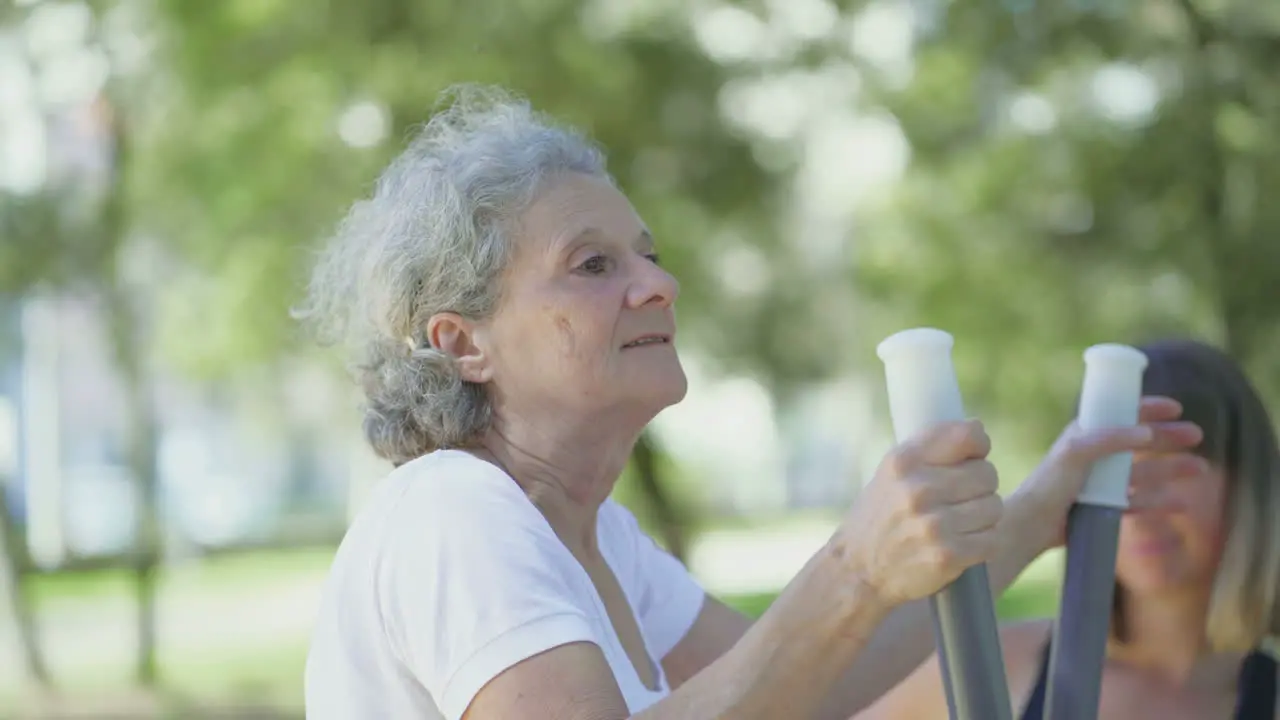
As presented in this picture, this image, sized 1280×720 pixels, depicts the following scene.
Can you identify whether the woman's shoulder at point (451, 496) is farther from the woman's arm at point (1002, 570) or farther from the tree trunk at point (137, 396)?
the tree trunk at point (137, 396)

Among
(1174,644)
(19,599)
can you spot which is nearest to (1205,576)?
(1174,644)

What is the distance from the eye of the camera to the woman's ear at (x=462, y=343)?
1.86m

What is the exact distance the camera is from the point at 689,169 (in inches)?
385

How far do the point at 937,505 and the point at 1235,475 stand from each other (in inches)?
59.0

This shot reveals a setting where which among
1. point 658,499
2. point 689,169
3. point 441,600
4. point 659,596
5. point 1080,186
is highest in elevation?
point 689,169

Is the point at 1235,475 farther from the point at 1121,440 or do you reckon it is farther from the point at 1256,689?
the point at 1121,440

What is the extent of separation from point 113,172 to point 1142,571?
9.58 m

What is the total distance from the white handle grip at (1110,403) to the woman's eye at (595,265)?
618 millimetres

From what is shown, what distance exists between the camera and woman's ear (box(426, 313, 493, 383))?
6.12 feet

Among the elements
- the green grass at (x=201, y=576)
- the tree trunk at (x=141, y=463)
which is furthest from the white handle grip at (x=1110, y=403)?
the green grass at (x=201, y=576)

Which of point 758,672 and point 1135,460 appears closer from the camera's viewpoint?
point 758,672

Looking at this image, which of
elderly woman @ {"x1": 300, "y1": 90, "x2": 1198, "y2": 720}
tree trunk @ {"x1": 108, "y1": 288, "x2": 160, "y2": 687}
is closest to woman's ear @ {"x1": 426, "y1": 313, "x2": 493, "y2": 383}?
elderly woman @ {"x1": 300, "y1": 90, "x2": 1198, "y2": 720}

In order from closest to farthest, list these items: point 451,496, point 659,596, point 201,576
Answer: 1. point 451,496
2. point 659,596
3. point 201,576

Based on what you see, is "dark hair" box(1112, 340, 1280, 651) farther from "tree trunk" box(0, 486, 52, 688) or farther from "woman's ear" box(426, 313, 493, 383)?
"tree trunk" box(0, 486, 52, 688)
